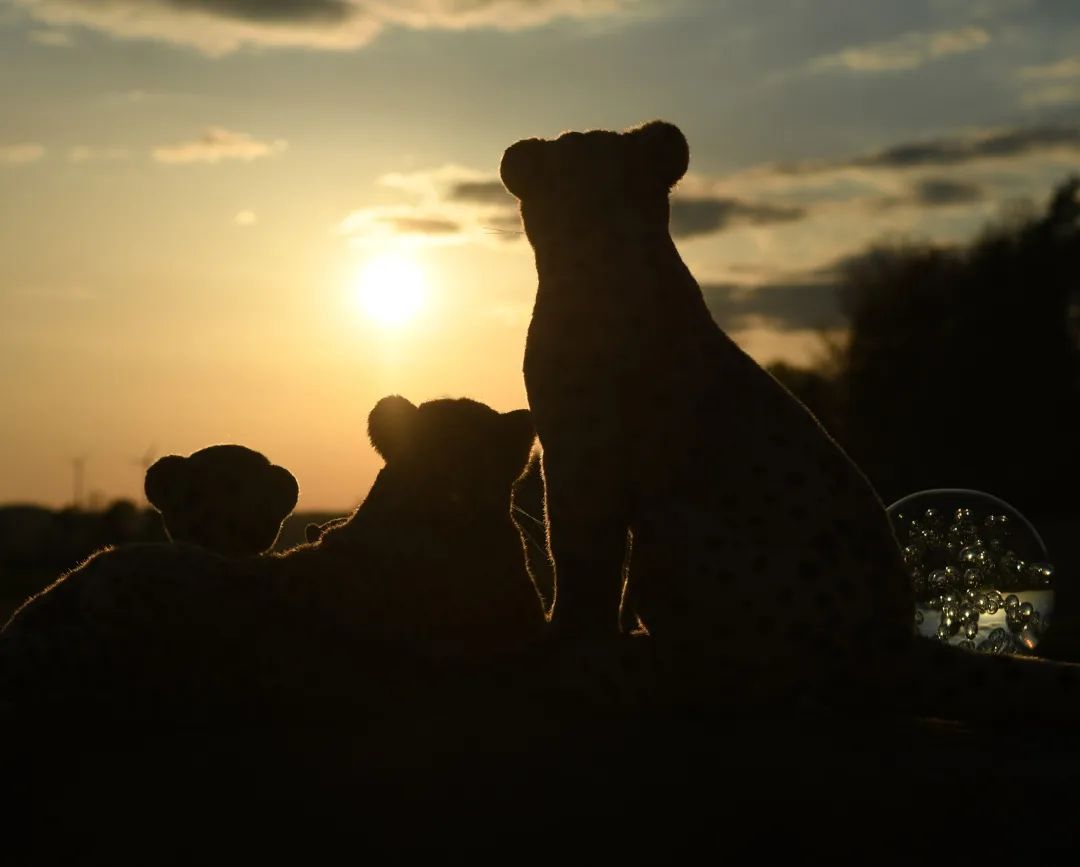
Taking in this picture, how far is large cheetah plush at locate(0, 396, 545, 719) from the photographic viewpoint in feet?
17.6

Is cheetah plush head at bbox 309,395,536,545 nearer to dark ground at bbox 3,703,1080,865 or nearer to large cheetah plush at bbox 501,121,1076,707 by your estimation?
large cheetah plush at bbox 501,121,1076,707

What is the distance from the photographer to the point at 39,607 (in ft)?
17.7

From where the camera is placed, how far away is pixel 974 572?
721cm

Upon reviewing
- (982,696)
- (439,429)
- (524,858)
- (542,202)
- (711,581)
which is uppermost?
(542,202)

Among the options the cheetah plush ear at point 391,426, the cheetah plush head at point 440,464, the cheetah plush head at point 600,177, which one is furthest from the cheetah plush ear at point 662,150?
the cheetah plush ear at point 391,426

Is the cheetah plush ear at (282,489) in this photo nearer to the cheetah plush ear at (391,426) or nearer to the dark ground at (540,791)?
the cheetah plush ear at (391,426)

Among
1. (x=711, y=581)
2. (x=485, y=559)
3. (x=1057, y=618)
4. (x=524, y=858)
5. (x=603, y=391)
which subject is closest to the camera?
(x=524, y=858)

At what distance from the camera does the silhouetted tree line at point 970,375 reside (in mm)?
Result: 30375

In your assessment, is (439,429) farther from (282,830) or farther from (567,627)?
(282,830)

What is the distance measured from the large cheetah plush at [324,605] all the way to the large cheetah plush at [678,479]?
42 centimetres

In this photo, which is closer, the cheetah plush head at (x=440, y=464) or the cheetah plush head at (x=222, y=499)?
the cheetah plush head at (x=440, y=464)

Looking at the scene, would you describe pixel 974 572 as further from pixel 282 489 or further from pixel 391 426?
pixel 282 489

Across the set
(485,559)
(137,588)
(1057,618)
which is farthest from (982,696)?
(1057,618)

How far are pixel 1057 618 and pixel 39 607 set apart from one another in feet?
33.6
